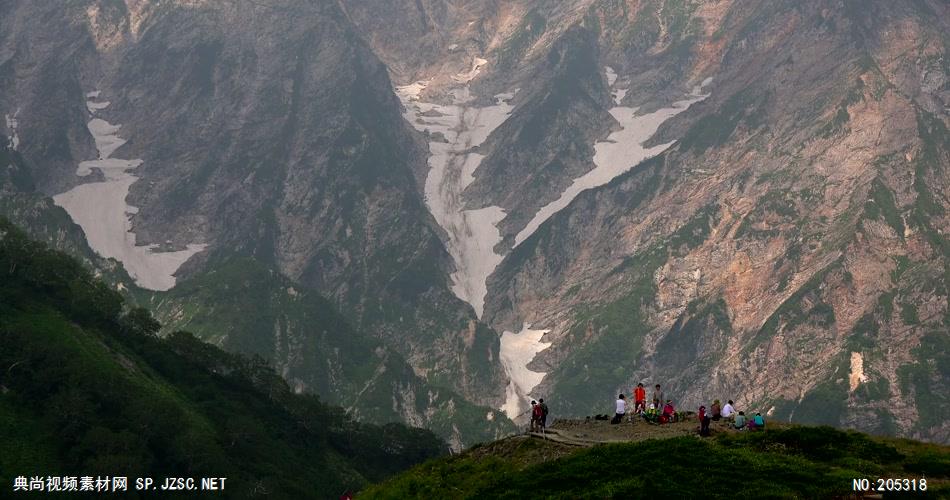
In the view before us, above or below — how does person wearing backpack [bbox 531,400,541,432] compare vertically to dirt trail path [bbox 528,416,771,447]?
above

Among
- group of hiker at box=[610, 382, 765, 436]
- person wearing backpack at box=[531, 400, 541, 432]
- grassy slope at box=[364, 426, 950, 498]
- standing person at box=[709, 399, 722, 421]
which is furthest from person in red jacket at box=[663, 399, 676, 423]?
grassy slope at box=[364, 426, 950, 498]

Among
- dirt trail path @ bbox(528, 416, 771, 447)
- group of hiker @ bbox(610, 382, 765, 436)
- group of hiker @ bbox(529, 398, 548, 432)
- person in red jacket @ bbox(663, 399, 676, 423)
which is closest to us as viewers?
dirt trail path @ bbox(528, 416, 771, 447)

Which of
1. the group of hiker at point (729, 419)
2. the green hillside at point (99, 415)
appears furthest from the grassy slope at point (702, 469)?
the green hillside at point (99, 415)

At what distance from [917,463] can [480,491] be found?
92.6 feet

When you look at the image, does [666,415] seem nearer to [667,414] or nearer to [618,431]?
[667,414]

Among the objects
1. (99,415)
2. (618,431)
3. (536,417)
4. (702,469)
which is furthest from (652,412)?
(99,415)

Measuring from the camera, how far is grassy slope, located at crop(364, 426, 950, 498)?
61438 mm

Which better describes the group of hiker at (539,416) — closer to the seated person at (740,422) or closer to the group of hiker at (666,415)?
the group of hiker at (666,415)

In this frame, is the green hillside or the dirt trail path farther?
the green hillside

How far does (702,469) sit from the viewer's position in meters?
65.2

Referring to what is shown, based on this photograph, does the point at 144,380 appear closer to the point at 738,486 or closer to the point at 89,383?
the point at 89,383

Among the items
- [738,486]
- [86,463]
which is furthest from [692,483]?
[86,463]

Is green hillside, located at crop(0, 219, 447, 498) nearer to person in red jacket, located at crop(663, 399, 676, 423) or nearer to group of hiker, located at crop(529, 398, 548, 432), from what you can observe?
group of hiker, located at crop(529, 398, 548, 432)

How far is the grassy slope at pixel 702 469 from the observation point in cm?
6144
